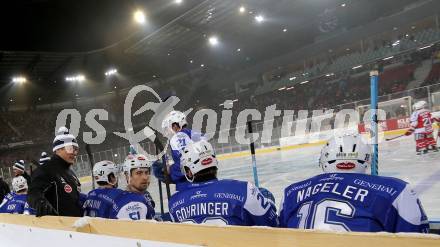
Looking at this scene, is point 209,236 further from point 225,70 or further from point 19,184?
point 225,70

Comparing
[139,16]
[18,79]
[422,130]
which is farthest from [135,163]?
[18,79]

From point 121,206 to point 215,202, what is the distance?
3.54ft

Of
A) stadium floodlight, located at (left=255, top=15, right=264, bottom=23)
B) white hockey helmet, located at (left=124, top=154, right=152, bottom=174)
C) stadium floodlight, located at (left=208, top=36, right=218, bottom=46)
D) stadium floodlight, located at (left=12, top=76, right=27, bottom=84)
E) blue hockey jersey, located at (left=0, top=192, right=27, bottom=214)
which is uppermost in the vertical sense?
stadium floodlight, located at (left=255, top=15, right=264, bottom=23)

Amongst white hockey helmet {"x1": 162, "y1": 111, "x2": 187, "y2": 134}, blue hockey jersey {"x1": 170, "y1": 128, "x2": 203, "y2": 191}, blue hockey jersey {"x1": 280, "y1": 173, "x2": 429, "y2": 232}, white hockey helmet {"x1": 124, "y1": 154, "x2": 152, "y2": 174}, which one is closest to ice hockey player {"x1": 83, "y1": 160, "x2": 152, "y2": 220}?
white hockey helmet {"x1": 124, "y1": 154, "x2": 152, "y2": 174}

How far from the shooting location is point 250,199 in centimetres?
197

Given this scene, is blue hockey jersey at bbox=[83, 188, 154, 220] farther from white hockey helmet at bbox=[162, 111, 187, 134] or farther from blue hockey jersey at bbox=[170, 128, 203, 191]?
white hockey helmet at bbox=[162, 111, 187, 134]

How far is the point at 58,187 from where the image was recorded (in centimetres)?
340

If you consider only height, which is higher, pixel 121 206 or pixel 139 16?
pixel 139 16

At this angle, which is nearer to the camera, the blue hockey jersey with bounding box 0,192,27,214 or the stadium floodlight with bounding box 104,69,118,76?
the blue hockey jersey with bounding box 0,192,27,214

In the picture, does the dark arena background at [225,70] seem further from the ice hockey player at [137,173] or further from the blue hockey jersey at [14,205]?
the ice hockey player at [137,173]

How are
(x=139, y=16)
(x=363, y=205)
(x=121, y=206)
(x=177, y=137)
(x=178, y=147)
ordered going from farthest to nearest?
1. (x=139, y=16)
2. (x=177, y=137)
3. (x=178, y=147)
4. (x=121, y=206)
5. (x=363, y=205)

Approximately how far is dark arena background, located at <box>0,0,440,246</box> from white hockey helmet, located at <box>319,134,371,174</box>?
262 inches

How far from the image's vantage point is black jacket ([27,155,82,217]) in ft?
10.8

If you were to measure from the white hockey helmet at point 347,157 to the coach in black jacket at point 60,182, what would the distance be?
2282 mm
